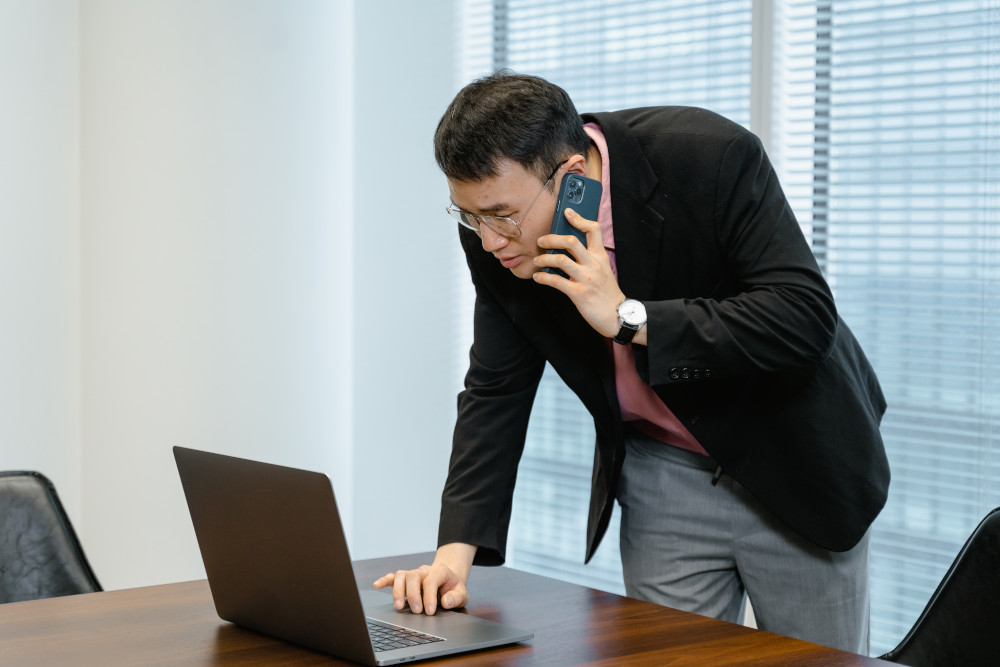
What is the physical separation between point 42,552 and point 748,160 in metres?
1.45

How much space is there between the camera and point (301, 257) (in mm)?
3564

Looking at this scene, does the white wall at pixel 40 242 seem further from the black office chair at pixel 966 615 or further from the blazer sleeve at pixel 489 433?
the black office chair at pixel 966 615

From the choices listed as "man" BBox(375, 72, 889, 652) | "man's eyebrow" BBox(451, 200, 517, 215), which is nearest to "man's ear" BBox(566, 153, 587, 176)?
"man" BBox(375, 72, 889, 652)

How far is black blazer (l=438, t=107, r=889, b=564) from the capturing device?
1.53m

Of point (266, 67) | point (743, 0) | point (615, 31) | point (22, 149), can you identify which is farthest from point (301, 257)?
point (743, 0)

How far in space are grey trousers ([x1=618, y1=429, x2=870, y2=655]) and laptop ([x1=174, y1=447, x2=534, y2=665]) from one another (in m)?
0.53

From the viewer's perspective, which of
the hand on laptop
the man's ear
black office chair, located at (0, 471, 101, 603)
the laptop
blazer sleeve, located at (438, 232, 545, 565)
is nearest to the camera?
the laptop

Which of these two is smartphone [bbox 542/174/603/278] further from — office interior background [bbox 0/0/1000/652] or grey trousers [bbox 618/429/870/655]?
office interior background [bbox 0/0/1000/652]

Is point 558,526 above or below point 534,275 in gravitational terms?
below

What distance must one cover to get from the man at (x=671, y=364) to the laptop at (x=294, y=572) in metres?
0.16

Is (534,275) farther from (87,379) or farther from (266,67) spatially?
(87,379)

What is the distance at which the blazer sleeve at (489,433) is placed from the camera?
1.69 m

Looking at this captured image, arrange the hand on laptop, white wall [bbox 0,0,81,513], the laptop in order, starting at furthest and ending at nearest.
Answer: white wall [bbox 0,0,81,513] < the hand on laptop < the laptop

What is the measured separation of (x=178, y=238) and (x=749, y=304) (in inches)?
90.7
